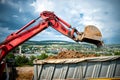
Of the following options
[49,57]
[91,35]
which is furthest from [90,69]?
[49,57]

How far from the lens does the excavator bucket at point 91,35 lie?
7.06m

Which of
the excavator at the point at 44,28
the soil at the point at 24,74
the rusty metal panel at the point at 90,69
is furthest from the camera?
the soil at the point at 24,74

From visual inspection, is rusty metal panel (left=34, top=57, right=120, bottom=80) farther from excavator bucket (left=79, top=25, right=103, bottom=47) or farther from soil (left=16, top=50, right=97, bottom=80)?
excavator bucket (left=79, top=25, right=103, bottom=47)

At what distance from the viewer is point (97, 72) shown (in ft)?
18.7

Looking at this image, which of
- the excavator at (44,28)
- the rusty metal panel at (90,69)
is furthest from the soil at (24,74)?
the rusty metal panel at (90,69)

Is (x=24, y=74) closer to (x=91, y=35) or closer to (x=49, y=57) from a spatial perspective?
(x=49, y=57)

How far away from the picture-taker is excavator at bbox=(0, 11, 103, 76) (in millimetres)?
6984

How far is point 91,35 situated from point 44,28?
1.75 m

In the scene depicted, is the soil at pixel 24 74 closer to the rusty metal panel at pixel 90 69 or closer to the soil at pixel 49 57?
the soil at pixel 49 57

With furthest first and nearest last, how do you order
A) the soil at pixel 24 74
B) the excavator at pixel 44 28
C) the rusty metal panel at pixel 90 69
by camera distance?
1. the soil at pixel 24 74
2. the excavator at pixel 44 28
3. the rusty metal panel at pixel 90 69

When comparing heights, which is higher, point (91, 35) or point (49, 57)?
point (91, 35)

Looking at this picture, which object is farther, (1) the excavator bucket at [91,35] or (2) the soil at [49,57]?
(2) the soil at [49,57]

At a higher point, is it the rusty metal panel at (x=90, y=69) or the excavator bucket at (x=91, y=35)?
the excavator bucket at (x=91, y=35)

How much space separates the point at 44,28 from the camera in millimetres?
7496
